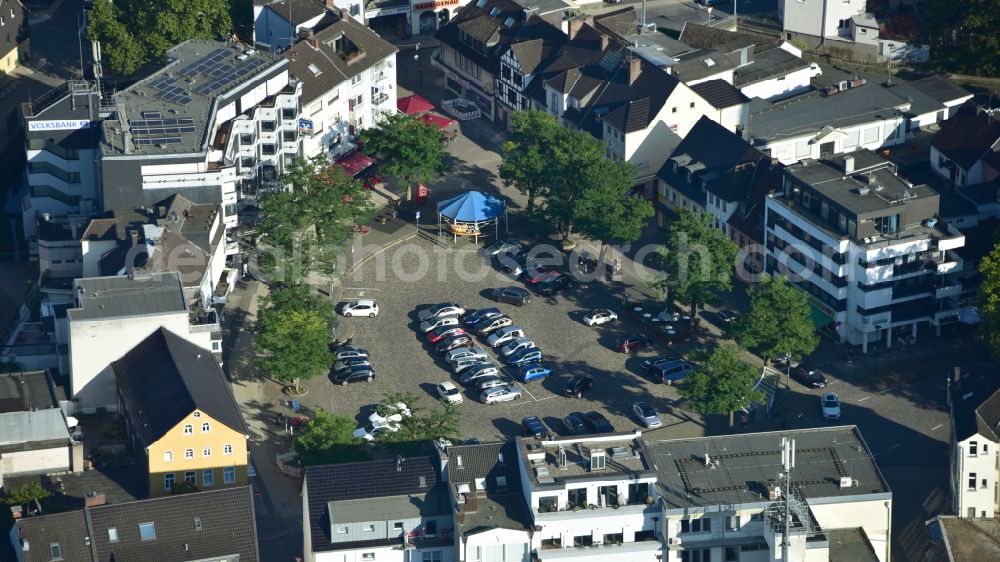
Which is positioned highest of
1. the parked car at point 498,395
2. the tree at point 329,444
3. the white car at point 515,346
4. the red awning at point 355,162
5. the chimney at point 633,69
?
the chimney at point 633,69

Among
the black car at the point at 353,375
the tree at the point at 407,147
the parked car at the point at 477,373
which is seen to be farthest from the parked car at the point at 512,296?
the tree at the point at 407,147

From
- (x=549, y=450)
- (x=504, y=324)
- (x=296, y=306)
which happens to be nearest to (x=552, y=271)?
(x=504, y=324)

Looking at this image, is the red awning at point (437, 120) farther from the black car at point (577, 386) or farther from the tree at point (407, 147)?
the black car at point (577, 386)

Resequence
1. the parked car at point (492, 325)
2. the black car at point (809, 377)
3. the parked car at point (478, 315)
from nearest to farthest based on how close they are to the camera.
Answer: the black car at point (809, 377), the parked car at point (492, 325), the parked car at point (478, 315)

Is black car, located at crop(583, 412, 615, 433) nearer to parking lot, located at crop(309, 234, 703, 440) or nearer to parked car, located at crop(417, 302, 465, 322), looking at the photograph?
parking lot, located at crop(309, 234, 703, 440)

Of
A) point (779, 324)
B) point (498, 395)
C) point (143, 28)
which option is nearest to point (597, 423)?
point (498, 395)

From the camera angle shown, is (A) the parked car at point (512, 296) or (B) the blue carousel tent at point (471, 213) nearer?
(A) the parked car at point (512, 296)
